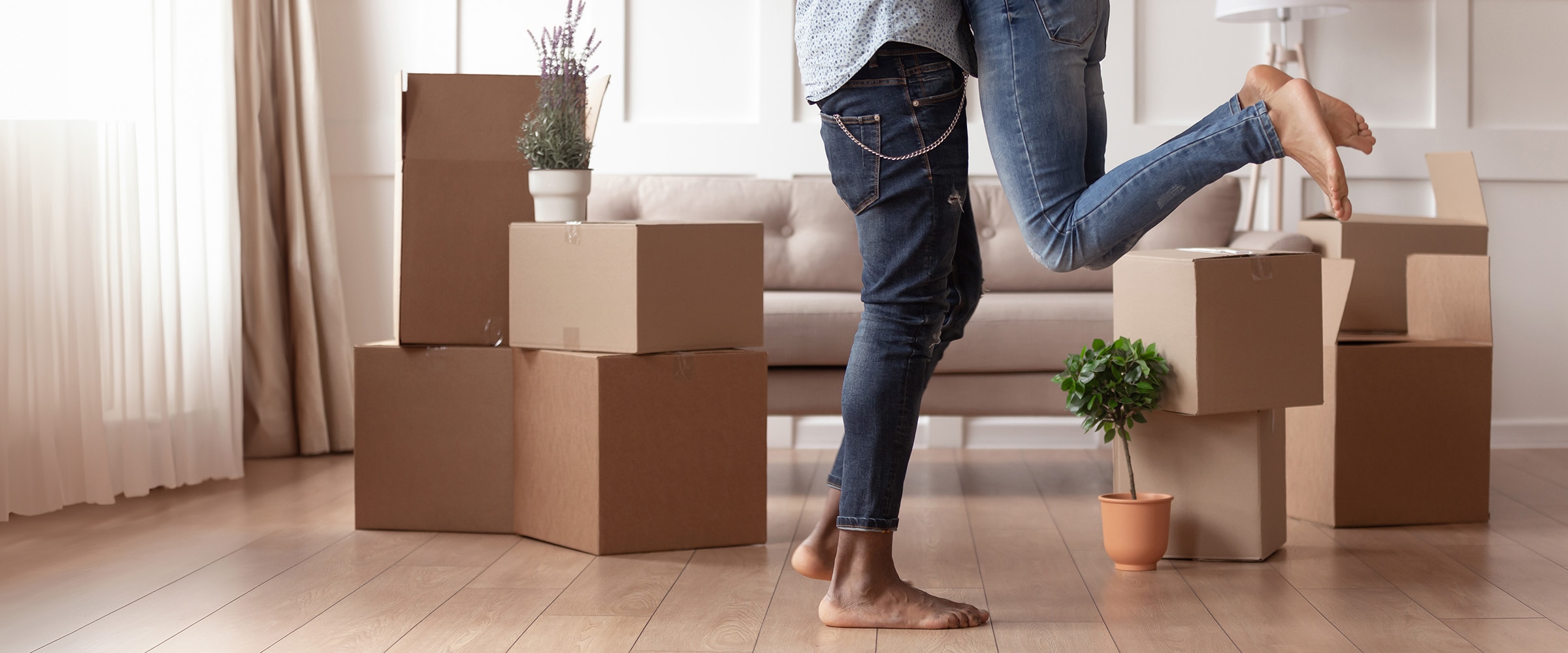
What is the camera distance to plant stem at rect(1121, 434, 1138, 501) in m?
1.81

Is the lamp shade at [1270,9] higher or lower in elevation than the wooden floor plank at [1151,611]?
higher

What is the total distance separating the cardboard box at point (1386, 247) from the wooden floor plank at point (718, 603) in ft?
4.13

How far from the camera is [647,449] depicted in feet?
6.27

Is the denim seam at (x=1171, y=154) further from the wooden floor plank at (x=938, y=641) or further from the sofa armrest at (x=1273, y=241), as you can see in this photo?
the sofa armrest at (x=1273, y=241)

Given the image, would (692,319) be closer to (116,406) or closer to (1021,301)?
(1021,301)

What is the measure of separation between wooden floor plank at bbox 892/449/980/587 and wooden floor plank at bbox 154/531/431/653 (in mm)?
807

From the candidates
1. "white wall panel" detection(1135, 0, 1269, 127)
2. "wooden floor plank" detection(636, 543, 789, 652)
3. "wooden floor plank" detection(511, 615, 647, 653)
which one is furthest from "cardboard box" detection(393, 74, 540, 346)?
"white wall panel" detection(1135, 0, 1269, 127)

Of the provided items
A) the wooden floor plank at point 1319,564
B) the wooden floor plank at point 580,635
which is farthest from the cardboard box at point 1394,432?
the wooden floor plank at point 580,635

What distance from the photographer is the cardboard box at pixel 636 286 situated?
73.2 inches

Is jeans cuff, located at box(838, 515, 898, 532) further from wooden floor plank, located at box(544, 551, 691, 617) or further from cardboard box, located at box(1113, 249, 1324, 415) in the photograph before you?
cardboard box, located at box(1113, 249, 1324, 415)

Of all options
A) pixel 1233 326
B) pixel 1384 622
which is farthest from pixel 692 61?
pixel 1384 622

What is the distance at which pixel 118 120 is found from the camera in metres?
2.40

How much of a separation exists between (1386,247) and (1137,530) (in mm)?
985

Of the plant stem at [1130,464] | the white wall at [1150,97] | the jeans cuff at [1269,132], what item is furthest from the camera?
the white wall at [1150,97]
